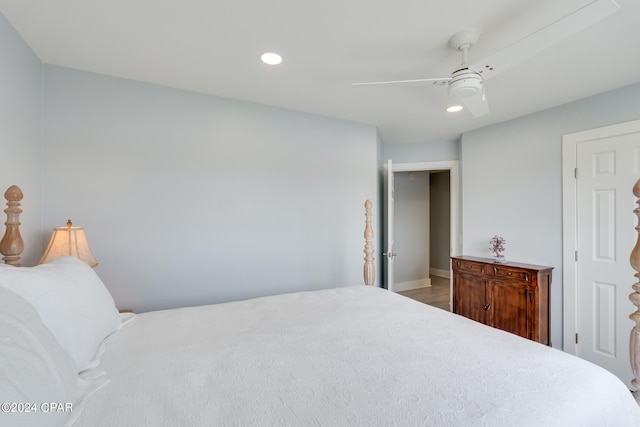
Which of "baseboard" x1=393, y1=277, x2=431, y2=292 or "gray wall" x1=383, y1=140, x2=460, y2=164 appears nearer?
"gray wall" x1=383, y1=140, x2=460, y2=164

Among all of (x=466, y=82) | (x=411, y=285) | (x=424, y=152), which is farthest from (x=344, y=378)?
(x=411, y=285)

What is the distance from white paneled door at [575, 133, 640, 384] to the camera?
2367mm

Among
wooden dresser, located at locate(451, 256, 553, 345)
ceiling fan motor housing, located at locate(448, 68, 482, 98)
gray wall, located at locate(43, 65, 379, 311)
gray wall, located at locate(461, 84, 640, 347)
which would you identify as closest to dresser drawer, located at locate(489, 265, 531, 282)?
wooden dresser, located at locate(451, 256, 553, 345)

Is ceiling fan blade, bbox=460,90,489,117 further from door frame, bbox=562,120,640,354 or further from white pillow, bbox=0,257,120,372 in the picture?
white pillow, bbox=0,257,120,372

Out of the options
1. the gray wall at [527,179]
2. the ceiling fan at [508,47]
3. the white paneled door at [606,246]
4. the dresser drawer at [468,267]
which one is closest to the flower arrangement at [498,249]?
the gray wall at [527,179]

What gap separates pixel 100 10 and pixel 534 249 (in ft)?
13.2

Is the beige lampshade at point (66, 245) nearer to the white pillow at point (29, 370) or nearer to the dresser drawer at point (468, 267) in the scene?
the white pillow at point (29, 370)

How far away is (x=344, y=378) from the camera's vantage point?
99 cm

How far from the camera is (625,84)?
2324 millimetres

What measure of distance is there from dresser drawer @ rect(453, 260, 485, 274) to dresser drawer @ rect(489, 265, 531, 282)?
11 cm

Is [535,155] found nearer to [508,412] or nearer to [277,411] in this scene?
[508,412]

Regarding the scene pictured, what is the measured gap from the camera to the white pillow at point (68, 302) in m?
0.92

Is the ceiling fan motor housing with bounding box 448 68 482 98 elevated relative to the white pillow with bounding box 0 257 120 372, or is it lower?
elevated

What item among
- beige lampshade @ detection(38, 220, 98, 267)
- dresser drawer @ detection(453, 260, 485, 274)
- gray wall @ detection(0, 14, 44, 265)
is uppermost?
gray wall @ detection(0, 14, 44, 265)
